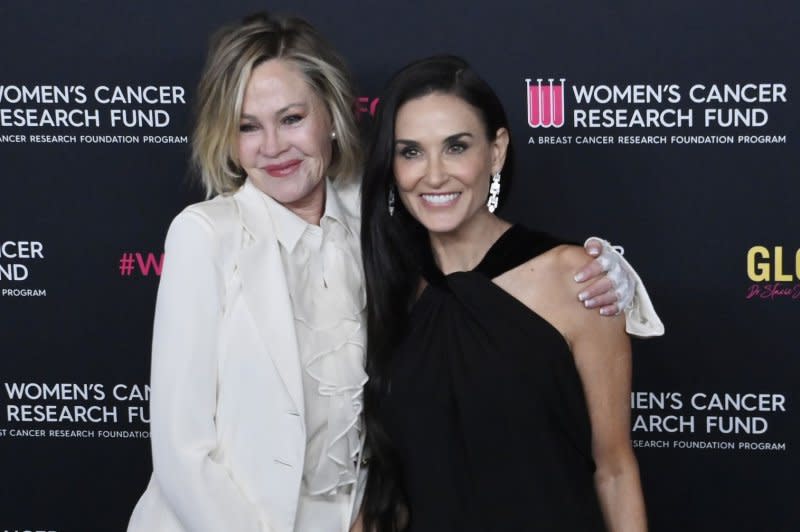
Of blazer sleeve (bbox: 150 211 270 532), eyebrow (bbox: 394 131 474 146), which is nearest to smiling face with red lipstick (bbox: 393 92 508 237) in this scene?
eyebrow (bbox: 394 131 474 146)

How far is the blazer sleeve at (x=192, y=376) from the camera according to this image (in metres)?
1.94

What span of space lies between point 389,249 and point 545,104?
1.00 m

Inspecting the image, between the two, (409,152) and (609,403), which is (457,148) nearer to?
(409,152)

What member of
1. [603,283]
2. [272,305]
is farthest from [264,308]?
[603,283]

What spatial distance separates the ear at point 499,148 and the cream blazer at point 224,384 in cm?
48

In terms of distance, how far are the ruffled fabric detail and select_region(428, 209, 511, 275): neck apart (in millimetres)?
213

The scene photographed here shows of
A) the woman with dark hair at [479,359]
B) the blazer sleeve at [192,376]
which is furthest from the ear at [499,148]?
the blazer sleeve at [192,376]

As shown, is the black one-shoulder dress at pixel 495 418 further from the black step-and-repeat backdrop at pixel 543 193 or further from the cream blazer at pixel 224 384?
the black step-and-repeat backdrop at pixel 543 193

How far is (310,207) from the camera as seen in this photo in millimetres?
2197

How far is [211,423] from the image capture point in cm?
199

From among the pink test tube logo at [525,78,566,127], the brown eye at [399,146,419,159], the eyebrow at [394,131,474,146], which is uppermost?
the pink test tube logo at [525,78,566,127]

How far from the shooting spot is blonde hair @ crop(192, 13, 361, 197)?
209 centimetres

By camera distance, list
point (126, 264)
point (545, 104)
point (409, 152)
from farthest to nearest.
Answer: point (126, 264)
point (545, 104)
point (409, 152)

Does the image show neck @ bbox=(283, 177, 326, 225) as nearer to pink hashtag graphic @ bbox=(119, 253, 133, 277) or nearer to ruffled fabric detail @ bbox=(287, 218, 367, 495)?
ruffled fabric detail @ bbox=(287, 218, 367, 495)
